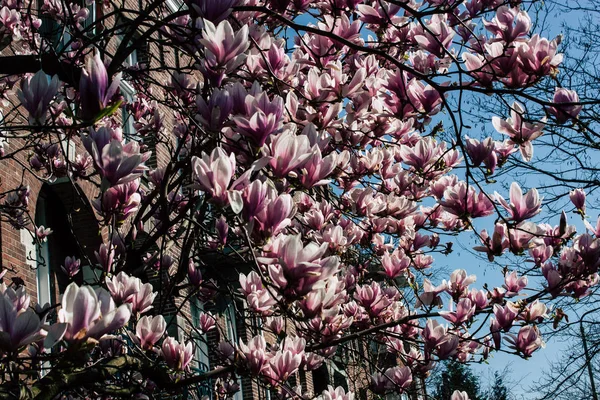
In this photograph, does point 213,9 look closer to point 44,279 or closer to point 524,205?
point 524,205

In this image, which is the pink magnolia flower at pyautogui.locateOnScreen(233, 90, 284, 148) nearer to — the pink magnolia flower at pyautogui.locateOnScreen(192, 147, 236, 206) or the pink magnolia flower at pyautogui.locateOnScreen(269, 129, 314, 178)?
the pink magnolia flower at pyautogui.locateOnScreen(269, 129, 314, 178)

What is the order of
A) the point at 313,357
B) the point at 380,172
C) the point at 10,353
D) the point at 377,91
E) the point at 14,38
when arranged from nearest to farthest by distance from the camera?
the point at 10,353 → the point at 377,91 → the point at 313,357 → the point at 380,172 → the point at 14,38

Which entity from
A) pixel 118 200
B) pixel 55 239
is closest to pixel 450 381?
pixel 55 239

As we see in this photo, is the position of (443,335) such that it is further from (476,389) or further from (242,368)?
(476,389)

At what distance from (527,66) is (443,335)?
61.7 inches

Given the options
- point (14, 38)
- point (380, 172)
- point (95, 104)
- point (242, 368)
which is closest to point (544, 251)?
point (380, 172)

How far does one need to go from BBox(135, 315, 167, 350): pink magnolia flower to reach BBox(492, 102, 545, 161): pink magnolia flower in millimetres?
1652

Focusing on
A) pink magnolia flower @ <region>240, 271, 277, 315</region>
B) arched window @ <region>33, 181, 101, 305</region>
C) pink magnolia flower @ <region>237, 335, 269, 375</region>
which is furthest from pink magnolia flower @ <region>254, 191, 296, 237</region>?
arched window @ <region>33, 181, 101, 305</region>

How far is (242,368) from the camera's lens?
2.87 meters

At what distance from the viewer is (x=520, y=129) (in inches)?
117

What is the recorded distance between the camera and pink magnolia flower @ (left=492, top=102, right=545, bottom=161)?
2975 mm

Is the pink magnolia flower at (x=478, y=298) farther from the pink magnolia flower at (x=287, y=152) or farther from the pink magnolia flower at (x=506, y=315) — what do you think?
the pink magnolia flower at (x=287, y=152)

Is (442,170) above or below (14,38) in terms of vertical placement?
below

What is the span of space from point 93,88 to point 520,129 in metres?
1.88
